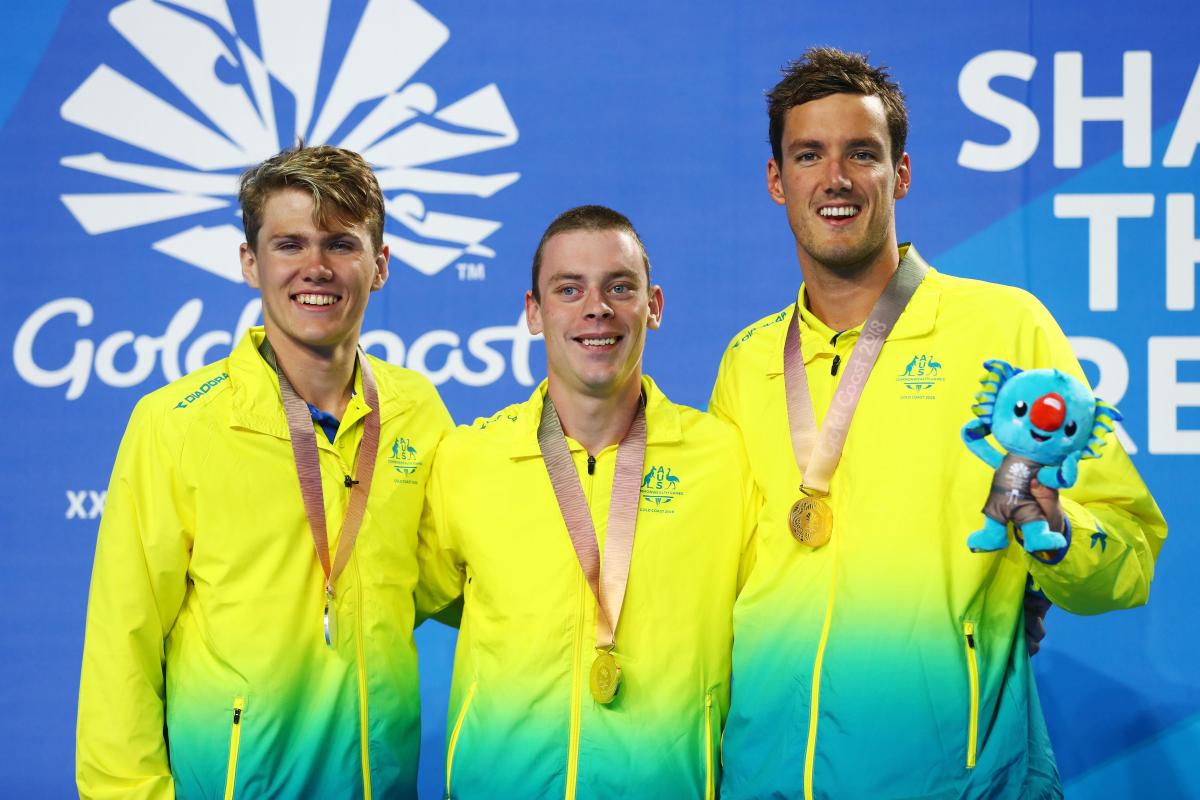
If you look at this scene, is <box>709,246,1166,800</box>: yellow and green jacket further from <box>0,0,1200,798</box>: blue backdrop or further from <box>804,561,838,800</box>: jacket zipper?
<box>0,0,1200,798</box>: blue backdrop

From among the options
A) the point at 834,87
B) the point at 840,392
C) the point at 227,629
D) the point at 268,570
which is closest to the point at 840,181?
the point at 834,87

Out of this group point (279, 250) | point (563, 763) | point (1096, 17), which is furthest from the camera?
point (1096, 17)

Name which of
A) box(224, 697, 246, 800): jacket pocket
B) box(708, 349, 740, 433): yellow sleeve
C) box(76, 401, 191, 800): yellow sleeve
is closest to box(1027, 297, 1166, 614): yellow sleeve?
box(708, 349, 740, 433): yellow sleeve

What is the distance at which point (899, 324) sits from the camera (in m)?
2.38

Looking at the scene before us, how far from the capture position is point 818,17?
4031mm

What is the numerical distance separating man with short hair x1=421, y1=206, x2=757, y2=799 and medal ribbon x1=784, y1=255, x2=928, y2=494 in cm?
19

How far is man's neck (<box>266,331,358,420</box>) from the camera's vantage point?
252 cm

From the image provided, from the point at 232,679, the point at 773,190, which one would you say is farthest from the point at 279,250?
the point at 773,190

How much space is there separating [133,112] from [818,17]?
241cm

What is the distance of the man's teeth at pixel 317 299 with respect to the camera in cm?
245

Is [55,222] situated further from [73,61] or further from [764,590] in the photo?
[764,590]

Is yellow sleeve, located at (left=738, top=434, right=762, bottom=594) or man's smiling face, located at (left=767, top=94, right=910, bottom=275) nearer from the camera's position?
man's smiling face, located at (left=767, top=94, right=910, bottom=275)

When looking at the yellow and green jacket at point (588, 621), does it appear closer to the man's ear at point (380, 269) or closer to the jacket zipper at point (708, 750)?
the jacket zipper at point (708, 750)

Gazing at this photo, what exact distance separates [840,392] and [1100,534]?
57cm
